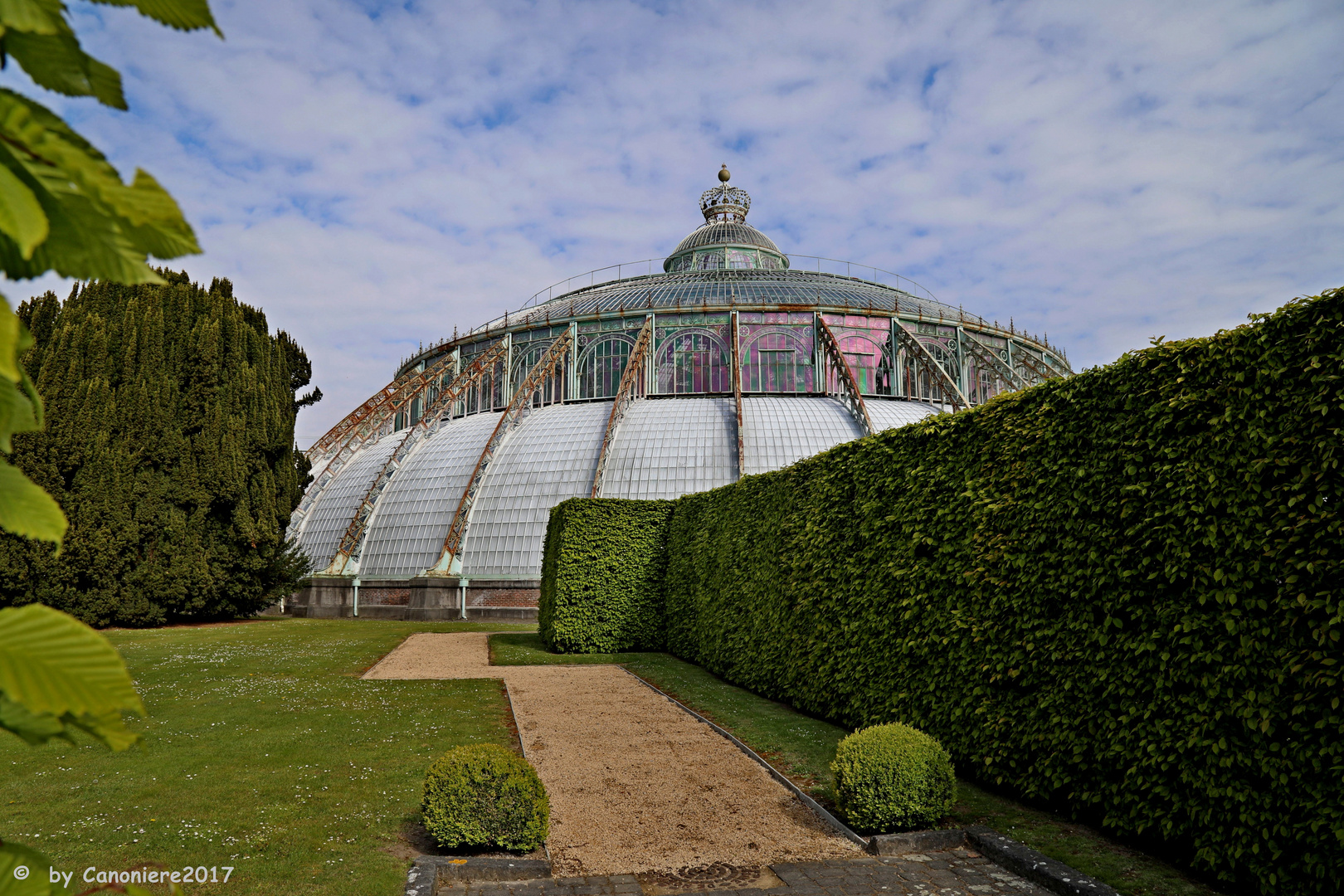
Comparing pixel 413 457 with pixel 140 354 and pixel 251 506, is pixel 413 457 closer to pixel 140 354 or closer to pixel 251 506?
pixel 251 506

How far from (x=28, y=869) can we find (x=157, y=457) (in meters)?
23.6

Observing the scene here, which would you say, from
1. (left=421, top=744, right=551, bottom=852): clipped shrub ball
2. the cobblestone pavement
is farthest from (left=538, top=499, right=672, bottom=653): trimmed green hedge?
the cobblestone pavement

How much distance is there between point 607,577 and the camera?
64.1ft

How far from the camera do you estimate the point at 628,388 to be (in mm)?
31844

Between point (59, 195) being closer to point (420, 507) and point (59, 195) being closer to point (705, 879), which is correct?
point (705, 879)

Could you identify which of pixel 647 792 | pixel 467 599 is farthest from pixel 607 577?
pixel 647 792

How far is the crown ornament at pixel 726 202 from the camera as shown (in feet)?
146

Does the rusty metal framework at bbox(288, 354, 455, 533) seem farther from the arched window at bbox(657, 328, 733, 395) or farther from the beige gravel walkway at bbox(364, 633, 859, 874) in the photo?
the beige gravel walkway at bbox(364, 633, 859, 874)

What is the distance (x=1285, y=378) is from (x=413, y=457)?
1257 inches

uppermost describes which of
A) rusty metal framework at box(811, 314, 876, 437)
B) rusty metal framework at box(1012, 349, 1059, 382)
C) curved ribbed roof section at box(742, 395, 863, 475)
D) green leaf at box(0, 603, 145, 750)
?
rusty metal framework at box(1012, 349, 1059, 382)

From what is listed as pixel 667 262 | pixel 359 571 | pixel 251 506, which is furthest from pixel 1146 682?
pixel 667 262

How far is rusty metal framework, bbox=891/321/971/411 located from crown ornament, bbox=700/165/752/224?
13.9 meters

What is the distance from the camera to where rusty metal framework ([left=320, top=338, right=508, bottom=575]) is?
3030 centimetres

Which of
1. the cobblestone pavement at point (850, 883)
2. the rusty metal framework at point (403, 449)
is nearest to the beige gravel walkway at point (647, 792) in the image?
the cobblestone pavement at point (850, 883)
